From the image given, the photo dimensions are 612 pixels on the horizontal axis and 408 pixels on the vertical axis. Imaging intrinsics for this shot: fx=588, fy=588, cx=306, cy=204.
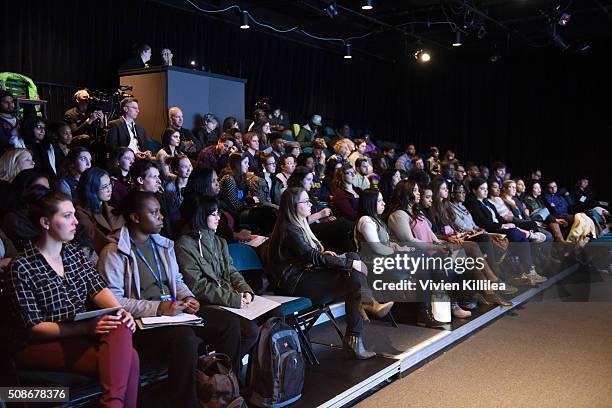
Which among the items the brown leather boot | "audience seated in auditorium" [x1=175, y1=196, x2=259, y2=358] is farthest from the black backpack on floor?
the brown leather boot

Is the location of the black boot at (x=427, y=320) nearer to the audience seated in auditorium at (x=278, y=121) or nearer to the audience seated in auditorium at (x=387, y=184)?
the audience seated in auditorium at (x=387, y=184)

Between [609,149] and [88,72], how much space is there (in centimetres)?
1002

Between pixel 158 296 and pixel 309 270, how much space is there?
1190 mm

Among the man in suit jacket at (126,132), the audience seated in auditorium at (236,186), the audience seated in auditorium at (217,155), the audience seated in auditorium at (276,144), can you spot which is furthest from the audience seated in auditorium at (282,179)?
the man in suit jacket at (126,132)

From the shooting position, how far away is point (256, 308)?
317 centimetres

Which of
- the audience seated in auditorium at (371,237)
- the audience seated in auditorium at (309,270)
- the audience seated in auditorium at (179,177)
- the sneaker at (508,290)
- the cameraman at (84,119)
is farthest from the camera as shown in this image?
the cameraman at (84,119)

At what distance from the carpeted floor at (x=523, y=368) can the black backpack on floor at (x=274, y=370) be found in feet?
1.55

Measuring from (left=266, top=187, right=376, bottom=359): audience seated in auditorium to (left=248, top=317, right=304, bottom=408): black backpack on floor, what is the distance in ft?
2.23

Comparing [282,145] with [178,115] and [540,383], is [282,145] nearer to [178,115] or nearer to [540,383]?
[178,115]

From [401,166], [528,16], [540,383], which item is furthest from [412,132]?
[540,383]

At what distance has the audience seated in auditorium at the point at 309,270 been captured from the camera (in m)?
3.72

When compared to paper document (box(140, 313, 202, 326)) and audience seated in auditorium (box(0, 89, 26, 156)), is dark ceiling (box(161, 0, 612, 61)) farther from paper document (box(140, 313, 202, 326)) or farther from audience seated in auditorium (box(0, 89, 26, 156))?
paper document (box(140, 313, 202, 326))

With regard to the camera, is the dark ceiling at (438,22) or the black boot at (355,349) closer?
the black boot at (355,349)

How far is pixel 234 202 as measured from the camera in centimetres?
529
